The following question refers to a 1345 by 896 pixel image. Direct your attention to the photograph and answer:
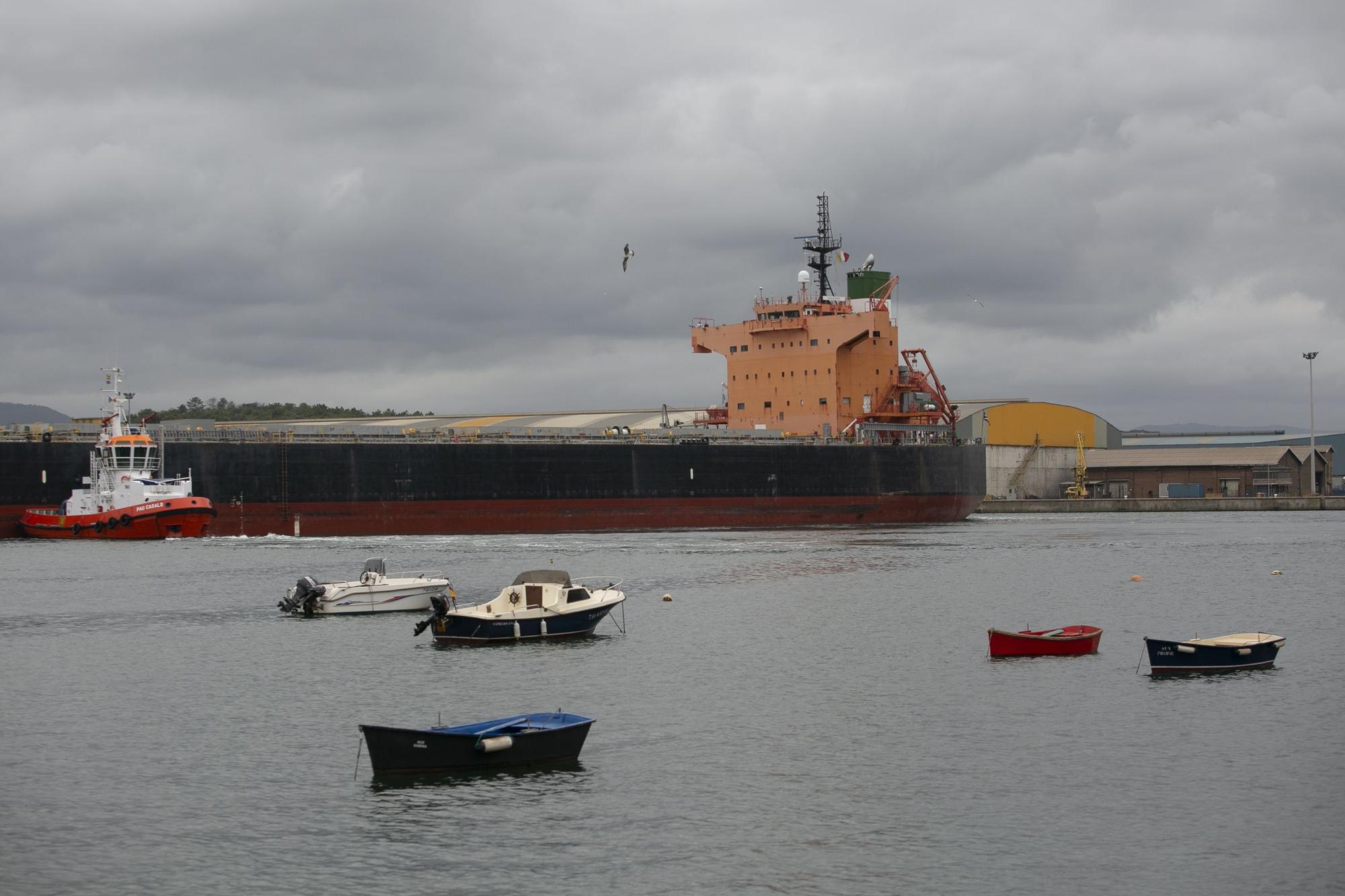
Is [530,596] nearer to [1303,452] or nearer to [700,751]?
[700,751]

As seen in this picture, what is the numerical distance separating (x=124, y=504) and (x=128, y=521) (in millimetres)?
803

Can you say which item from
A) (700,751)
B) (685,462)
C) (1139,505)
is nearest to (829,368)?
(685,462)

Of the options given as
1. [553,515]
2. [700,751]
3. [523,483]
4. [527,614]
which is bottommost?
[700,751]

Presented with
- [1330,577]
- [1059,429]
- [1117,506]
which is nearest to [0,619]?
[1330,577]

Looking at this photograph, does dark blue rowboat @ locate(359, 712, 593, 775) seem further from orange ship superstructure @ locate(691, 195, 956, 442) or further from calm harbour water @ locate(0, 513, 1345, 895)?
orange ship superstructure @ locate(691, 195, 956, 442)

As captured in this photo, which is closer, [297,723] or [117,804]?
[117,804]

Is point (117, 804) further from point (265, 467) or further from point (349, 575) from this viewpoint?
point (265, 467)

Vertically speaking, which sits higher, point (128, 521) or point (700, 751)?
point (128, 521)

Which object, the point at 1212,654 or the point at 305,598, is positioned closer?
the point at 1212,654

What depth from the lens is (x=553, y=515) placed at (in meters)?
64.3

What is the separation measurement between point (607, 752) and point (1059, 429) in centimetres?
10072

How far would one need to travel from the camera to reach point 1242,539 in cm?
6569

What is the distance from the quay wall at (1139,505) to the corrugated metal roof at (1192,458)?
303 inches

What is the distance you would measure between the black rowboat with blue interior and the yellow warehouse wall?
83304 millimetres
